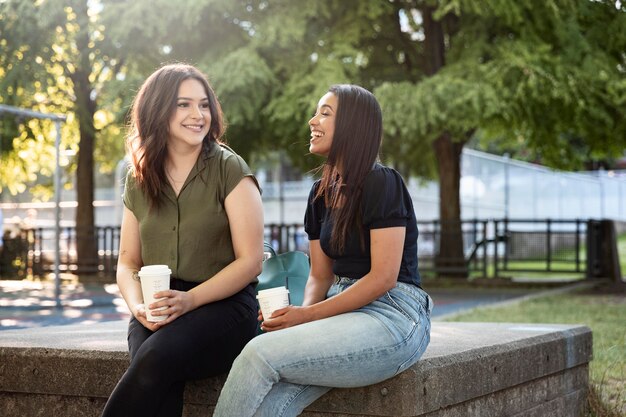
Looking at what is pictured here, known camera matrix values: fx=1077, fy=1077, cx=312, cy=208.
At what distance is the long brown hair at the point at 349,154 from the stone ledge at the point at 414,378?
0.60 meters

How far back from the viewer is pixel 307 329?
3834mm

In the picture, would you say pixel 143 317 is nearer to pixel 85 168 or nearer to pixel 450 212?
pixel 450 212

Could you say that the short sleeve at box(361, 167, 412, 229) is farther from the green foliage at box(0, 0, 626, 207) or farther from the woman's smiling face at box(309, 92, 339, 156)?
the green foliage at box(0, 0, 626, 207)

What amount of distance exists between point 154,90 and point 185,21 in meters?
14.9

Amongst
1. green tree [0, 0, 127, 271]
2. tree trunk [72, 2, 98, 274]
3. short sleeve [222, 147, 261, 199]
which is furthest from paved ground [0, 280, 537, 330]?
short sleeve [222, 147, 261, 199]

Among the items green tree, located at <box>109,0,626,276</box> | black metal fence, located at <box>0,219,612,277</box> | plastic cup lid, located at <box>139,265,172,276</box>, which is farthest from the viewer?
black metal fence, located at <box>0,219,612,277</box>

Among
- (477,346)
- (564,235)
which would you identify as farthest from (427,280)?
(477,346)

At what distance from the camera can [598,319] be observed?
11406 mm

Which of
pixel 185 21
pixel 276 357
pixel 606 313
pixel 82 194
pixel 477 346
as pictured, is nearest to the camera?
pixel 276 357

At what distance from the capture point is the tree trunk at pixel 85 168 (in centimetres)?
2341

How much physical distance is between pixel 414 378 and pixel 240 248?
847mm

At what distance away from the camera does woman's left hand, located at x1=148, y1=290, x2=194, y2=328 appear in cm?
393

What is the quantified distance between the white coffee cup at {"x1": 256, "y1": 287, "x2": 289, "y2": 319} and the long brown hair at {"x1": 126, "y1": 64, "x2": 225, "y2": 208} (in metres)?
0.72

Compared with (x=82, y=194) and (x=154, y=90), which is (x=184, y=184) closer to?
(x=154, y=90)
